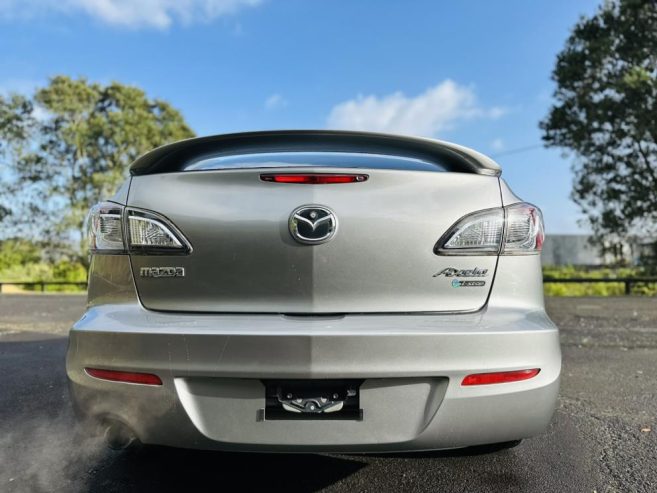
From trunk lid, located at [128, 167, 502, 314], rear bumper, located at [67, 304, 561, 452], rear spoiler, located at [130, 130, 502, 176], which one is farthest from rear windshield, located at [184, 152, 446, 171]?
rear bumper, located at [67, 304, 561, 452]

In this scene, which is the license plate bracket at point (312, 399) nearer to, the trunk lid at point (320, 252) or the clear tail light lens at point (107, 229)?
the trunk lid at point (320, 252)

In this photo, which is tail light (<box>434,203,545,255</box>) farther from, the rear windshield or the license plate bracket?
the license plate bracket

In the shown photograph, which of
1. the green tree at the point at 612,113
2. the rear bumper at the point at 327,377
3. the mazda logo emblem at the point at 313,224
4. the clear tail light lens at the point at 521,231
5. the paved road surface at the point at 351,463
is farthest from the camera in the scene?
the green tree at the point at 612,113

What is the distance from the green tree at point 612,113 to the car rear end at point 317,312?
1703cm

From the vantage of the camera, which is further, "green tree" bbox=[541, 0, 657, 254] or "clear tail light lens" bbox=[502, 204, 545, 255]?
"green tree" bbox=[541, 0, 657, 254]

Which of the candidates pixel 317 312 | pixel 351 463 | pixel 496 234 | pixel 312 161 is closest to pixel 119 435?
pixel 317 312

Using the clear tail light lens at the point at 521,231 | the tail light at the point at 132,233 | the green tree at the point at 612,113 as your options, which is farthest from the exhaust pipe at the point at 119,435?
the green tree at the point at 612,113

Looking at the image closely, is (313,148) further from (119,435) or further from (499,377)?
(119,435)

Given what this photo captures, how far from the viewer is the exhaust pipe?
1877 millimetres

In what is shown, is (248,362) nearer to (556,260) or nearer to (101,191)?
(101,191)

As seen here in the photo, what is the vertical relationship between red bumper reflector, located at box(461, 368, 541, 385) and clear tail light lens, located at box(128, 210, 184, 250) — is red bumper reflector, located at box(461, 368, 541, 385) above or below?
below

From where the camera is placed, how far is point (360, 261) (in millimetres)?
1877

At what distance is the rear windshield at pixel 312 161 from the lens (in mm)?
2088

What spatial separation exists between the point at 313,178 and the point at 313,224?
177mm
